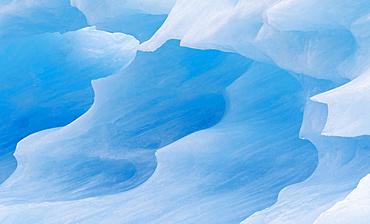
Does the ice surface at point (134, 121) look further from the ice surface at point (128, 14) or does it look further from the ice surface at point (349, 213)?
the ice surface at point (349, 213)

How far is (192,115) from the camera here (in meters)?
2.44

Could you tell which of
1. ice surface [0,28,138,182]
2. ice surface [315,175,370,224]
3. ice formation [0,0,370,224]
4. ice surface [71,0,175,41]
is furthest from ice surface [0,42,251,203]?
ice surface [315,175,370,224]

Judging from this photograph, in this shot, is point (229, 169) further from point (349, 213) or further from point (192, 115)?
point (349, 213)

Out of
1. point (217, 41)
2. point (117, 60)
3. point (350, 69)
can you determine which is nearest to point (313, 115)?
point (350, 69)

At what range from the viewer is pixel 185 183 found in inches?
68.4

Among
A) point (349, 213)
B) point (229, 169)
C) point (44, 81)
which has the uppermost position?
point (44, 81)

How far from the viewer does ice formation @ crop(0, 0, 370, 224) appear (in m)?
1.24

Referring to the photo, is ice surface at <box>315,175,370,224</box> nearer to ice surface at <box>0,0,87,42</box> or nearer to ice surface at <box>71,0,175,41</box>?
ice surface at <box>71,0,175,41</box>

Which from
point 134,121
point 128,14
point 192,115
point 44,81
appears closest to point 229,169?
point 192,115

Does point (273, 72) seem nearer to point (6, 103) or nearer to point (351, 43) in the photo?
point (351, 43)

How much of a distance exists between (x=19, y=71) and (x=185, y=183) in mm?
1873

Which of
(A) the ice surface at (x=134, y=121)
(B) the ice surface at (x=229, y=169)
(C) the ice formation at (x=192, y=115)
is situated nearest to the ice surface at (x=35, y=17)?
(C) the ice formation at (x=192, y=115)

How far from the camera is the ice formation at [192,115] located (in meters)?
1.24

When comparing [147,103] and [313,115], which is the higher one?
[147,103]
